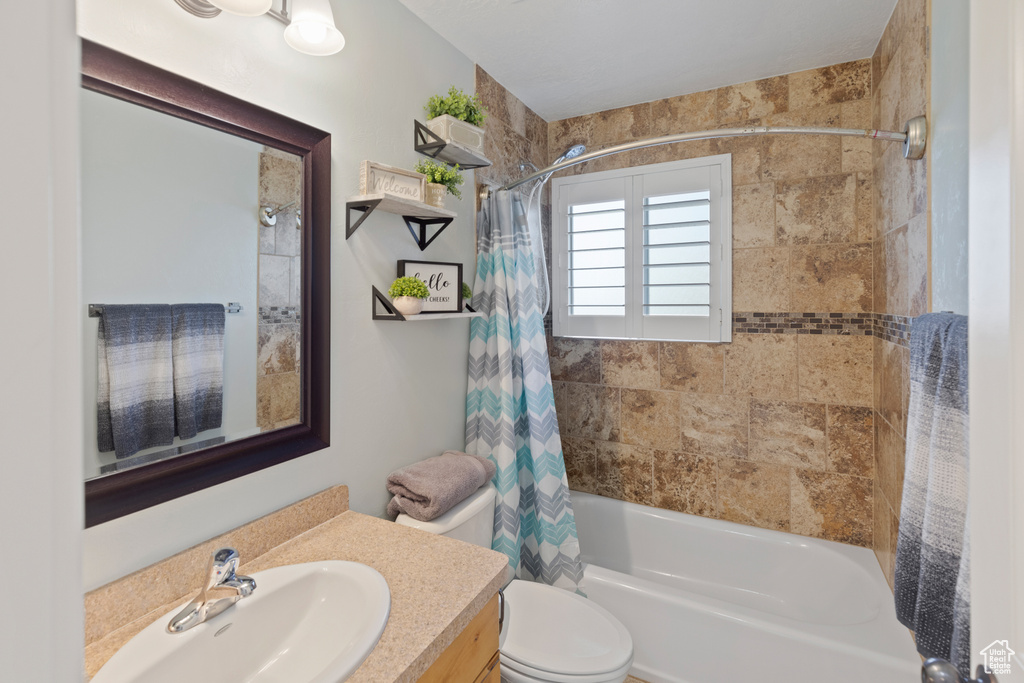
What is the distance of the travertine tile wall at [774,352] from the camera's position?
6.67 feet

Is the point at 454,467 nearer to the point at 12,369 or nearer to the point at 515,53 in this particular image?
the point at 12,369

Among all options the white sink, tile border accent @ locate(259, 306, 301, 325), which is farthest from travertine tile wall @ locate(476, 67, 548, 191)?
the white sink

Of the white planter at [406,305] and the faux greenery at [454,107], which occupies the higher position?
the faux greenery at [454,107]

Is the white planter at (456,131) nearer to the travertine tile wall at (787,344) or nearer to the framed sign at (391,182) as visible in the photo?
the framed sign at (391,182)

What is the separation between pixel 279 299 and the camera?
1.23m

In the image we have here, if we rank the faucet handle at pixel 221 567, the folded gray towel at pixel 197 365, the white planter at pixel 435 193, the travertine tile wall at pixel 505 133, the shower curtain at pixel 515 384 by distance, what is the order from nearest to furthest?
the faucet handle at pixel 221 567
the folded gray towel at pixel 197 365
the white planter at pixel 435 193
the shower curtain at pixel 515 384
the travertine tile wall at pixel 505 133

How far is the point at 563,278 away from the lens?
265 centimetres

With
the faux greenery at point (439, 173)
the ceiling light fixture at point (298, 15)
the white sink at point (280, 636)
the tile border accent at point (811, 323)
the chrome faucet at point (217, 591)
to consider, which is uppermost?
the ceiling light fixture at point (298, 15)

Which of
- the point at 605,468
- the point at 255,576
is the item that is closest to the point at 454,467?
the point at 255,576

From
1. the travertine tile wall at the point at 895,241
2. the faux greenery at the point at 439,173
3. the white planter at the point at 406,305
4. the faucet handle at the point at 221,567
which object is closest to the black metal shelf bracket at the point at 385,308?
the white planter at the point at 406,305

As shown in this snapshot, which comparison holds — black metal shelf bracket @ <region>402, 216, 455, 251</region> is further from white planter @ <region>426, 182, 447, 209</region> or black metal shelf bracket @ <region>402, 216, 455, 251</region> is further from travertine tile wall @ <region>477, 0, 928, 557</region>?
travertine tile wall @ <region>477, 0, 928, 557</region>

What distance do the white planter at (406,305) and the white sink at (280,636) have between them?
71 centimetres

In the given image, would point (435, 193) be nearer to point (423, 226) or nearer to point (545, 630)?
point (423, 226)

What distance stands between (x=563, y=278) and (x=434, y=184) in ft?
4.03
